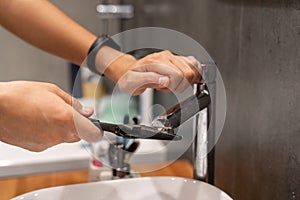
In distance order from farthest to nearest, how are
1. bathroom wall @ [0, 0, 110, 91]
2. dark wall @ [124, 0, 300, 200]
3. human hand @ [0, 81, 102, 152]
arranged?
bathroom wall @ [0, 0, 110, 91], dark wall @ [124, 0, 300, 200], human hand @ [0, 81, 102, 152]

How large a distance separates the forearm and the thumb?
0.17 meters

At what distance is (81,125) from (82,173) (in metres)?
0.50

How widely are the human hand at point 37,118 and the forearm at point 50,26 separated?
0.30m

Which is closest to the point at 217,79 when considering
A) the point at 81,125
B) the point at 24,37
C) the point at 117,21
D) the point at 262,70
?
the point at 262,70

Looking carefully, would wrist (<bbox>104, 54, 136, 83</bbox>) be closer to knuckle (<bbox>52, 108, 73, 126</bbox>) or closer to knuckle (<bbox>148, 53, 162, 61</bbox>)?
knuckle (<bbox>148, 53, 162, 61</bbox>)

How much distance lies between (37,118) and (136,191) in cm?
28

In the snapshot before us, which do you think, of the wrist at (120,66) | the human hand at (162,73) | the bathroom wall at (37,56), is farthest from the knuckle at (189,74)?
the bathroom wall at (37,56)

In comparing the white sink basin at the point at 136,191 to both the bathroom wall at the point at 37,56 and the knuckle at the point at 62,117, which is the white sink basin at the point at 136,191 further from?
the bathroom wall at the point at 37,56

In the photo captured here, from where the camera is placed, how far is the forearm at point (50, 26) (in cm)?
82

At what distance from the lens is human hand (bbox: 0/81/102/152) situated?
484mm

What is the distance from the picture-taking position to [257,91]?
68cm

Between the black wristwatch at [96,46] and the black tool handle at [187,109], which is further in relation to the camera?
the black wristwatch at [96,46]

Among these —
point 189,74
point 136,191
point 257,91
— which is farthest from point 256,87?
point 136,191

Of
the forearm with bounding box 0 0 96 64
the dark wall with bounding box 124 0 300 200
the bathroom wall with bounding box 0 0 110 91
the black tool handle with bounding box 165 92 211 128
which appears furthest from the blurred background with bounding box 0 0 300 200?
the bathroom wall with bounding box 0 0 110 91
